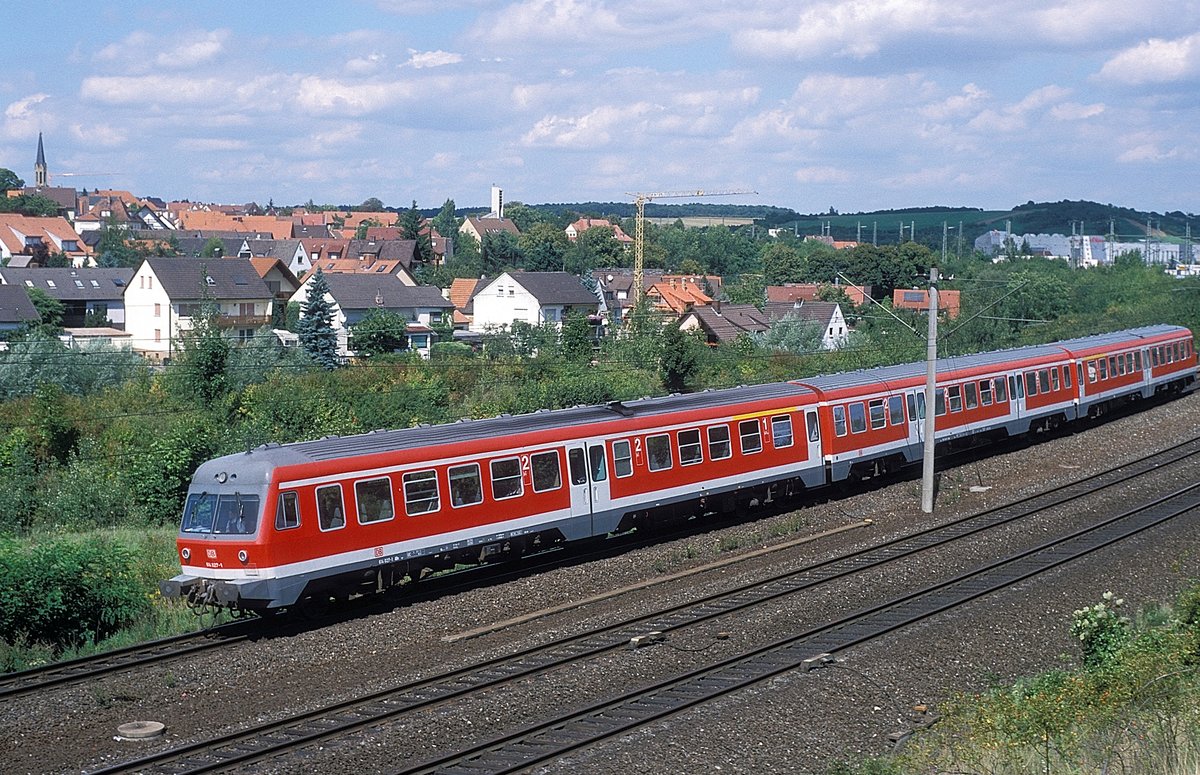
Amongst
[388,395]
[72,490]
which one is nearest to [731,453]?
[72,490]

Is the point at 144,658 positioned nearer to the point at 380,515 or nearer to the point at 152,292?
the point at 380,515

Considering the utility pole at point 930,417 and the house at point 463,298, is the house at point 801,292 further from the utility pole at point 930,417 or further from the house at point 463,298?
the utility pole at point 930,417

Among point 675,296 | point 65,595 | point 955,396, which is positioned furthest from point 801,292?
point 65,595

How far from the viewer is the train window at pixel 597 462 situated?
72.9ft

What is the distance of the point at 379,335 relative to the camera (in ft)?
244

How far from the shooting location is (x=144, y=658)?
16.5 meters

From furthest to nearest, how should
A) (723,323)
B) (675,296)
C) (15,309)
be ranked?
(675,296)
(723,323)
(15,309)

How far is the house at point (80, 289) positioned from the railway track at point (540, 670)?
75535mm

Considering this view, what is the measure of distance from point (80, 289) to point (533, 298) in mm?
33316

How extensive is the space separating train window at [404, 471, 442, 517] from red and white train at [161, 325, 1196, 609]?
0.02 metres

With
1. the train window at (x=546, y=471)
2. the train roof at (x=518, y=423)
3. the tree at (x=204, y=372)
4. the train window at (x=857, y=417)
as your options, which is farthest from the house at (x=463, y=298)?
the train window at (x=546, y=471)

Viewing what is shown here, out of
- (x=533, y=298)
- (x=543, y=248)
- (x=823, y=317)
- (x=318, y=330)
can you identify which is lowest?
(x=823, y=317)

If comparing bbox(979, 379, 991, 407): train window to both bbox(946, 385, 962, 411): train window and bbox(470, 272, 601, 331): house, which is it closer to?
bbox(946, 385, 962, 411): train window

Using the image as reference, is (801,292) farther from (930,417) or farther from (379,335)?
(930,417)
